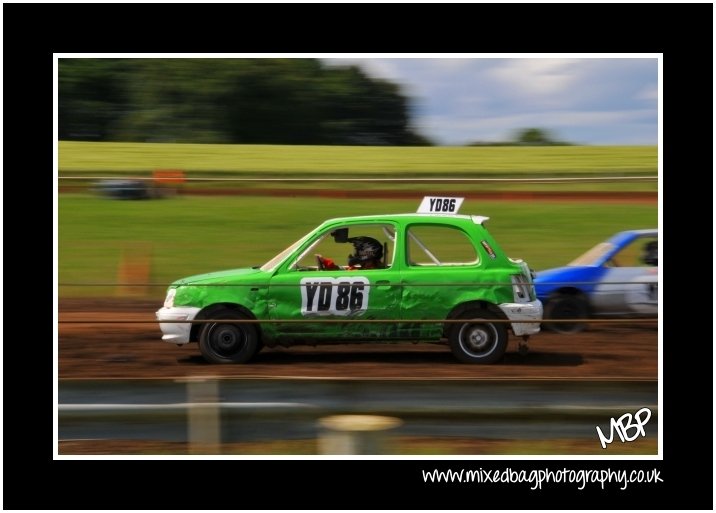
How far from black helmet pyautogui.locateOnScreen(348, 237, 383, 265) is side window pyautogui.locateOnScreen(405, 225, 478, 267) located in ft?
1.08

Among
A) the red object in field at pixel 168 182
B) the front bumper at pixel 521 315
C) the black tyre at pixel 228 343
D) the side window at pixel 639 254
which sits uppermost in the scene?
the red object in field at pixel 168 182

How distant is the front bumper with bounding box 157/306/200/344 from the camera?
9.73m

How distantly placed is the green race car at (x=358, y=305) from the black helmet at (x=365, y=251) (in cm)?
15

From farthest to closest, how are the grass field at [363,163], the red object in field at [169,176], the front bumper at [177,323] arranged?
the grass field at [363,163] < the red object in field at [169,176] < the front bumper at [177,323]

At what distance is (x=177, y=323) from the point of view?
9.74m

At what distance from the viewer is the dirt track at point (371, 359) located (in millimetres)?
9641

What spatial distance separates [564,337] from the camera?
11477 millimetres

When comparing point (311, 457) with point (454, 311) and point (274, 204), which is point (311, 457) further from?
point (274, 204)

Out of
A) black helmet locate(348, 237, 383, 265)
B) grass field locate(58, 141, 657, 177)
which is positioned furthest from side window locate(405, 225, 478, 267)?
grass field locate(58, 141, 657, 177)

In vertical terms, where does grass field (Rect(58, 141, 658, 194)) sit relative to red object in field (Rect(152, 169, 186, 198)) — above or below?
above

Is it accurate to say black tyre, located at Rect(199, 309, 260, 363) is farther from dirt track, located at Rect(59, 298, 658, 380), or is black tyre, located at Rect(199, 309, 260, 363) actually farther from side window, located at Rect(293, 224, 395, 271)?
side window, located at Rect(293, 224, 395, 271)

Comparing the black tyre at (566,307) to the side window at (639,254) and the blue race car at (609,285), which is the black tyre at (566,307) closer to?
the blue race car at (609,285)

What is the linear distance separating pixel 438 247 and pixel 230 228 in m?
4.68

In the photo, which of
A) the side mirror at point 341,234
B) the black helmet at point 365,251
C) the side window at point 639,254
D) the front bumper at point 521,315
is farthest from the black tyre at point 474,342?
the side window at point 639,254
